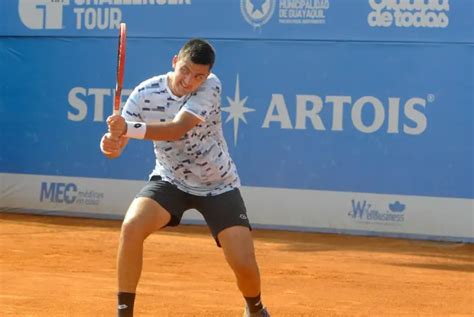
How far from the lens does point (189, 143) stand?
5.11 metres

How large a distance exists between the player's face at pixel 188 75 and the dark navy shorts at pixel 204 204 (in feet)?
1.76

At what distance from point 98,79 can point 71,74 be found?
14.9 inches

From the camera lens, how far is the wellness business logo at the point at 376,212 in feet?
35.3

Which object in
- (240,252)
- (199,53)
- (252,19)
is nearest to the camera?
(199,53)

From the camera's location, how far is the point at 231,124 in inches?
445

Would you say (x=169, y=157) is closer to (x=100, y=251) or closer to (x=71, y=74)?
(x=100, y=251)

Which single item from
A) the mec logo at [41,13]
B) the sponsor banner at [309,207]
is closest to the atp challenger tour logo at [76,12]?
the mec logo at [41,13]

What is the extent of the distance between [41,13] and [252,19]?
266 centimetres

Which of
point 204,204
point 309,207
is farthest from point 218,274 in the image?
point 204,204

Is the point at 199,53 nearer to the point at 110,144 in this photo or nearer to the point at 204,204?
the point at 110,144

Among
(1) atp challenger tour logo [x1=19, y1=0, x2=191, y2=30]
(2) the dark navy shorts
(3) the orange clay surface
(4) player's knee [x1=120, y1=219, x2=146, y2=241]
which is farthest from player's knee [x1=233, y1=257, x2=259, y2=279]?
(1) atp challenger tour logo [x1=19, y1=0, x2=191, y2=30]

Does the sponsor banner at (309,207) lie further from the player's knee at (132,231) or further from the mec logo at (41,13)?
the player's knee at (132,231)

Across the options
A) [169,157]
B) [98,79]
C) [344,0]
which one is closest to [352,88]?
[344,0]

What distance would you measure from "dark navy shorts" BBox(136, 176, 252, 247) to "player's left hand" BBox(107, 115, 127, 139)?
61 cm
